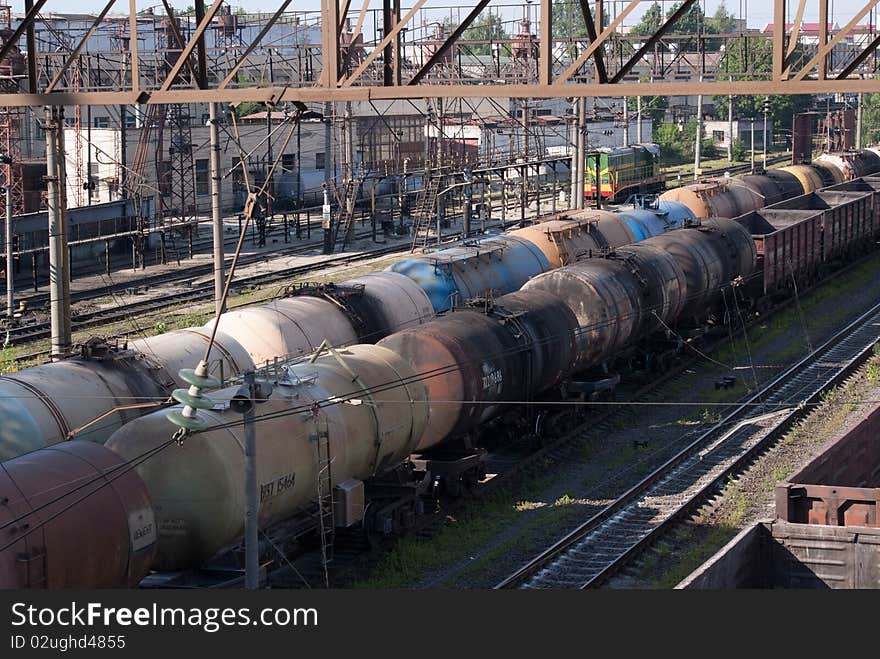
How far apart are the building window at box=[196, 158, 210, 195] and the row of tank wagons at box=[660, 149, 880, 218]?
94.4 ft

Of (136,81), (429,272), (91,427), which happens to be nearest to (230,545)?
(91,427)

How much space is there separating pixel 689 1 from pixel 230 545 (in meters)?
8.64

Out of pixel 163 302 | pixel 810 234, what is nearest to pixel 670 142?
Result: pixel 810 234

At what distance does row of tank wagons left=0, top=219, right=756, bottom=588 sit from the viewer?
1297 centimetres

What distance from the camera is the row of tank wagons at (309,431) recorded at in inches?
511

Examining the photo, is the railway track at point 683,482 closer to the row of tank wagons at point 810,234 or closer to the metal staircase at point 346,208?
the row of tank wagons at point 810,234

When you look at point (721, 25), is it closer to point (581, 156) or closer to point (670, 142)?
point (670, 142)

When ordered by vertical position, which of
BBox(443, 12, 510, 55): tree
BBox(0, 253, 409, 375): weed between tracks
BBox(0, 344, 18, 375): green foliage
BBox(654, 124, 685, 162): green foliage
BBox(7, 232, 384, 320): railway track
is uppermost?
BBox(443, 12, 510, 55): tree

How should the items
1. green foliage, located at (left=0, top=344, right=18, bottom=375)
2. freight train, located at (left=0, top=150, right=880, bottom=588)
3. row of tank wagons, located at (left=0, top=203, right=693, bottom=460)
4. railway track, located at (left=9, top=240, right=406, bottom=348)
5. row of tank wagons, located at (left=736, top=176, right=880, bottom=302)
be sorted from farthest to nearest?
1. row of tank wagons, located at (left=736, top=176, right=880, bottom=302)
2. railway track, located at (left=9, top=240, right=406, bottom=348)
3. green foliage, located at (left=0, top=344, right=18, bottom=375)
4. row of tank wagons, located at (left=0, top=203, right=693, bottom=460)
5. freight train, located at (left=0, top=150, right=880, bottom=588)

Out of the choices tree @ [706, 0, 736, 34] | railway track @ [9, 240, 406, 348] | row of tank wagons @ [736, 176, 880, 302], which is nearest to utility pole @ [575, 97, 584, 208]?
row of tank wagons @ [736, 176, 880, 302]

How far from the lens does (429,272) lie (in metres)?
25.7

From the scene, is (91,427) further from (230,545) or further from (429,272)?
(429,272)

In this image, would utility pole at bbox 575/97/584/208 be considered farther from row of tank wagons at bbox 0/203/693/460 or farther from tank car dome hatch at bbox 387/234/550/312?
tank car dome hatch at bbox 387/234/550/312

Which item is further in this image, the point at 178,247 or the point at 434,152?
the point at 434,152
